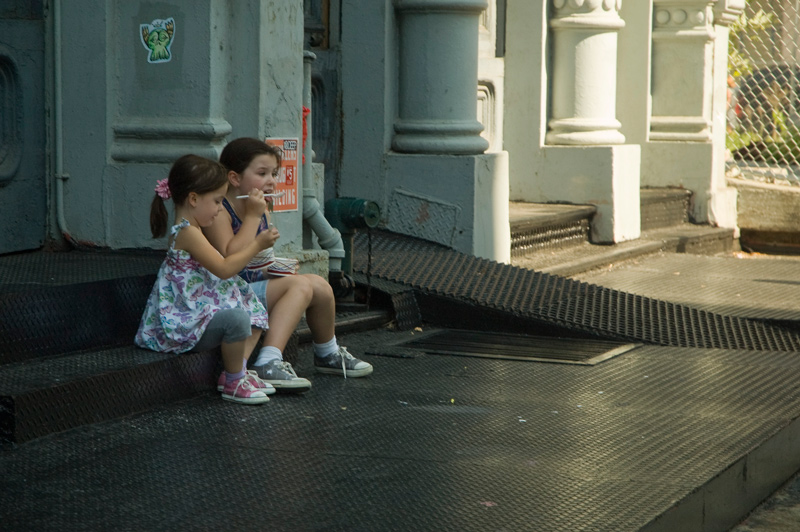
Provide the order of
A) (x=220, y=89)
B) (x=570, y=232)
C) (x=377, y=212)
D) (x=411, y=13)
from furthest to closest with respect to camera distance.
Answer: (x=570, y=232), (x=411, y=13), (x=377, y=212), (x=220, y=89)

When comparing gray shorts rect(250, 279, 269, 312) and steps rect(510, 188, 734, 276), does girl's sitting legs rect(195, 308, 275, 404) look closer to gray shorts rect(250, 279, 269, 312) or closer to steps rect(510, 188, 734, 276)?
gray shorts rect(250, 279, 269, 312)

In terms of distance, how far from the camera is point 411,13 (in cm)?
693

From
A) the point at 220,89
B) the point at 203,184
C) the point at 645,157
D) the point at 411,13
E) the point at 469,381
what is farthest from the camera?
the point at 645,157

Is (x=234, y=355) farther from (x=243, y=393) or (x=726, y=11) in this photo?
(x=726, y=11)

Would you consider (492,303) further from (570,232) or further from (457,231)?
(570,232)

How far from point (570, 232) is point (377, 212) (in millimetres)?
2957

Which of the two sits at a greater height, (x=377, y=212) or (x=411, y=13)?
(x=411, y=13)

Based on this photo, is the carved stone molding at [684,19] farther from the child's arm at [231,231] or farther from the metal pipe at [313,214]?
the child's arm at [231,231]

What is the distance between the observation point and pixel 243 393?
13.0 feet

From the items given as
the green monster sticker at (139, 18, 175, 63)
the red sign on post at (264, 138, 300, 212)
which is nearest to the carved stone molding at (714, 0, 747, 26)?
the red sign on post at (264, 138, 300, 212)

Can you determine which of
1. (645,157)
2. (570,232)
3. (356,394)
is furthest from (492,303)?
(645,157)

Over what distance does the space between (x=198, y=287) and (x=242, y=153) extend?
1.80 ft

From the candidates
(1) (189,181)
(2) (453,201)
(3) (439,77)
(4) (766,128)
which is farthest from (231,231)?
(4) (766,128)

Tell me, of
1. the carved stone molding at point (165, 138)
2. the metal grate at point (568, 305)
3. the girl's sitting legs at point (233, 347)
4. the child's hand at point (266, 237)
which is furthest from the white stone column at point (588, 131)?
the girl's sitting legs at point (233, 347)
